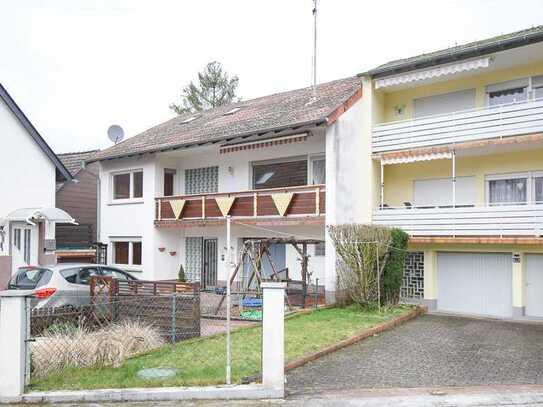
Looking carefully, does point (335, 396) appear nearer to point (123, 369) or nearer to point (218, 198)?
point (123, 369)

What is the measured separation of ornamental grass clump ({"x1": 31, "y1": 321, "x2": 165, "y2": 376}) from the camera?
9445mm

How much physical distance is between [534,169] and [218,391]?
530 inches

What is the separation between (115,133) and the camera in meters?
29.1

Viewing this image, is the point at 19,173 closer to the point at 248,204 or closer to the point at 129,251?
the point at 129,251

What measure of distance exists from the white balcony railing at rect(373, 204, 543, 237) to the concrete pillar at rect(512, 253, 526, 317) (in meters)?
1.00

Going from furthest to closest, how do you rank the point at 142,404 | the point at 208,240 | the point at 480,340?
the point at 208,240 → the point at 480,340 → the point at 142,404


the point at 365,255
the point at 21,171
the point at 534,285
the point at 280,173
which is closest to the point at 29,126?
the point at 21,171

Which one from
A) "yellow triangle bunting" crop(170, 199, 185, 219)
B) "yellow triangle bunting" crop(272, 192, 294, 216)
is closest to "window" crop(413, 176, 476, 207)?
"yellow triangle bunting" crop(272, 192, 294, 216)

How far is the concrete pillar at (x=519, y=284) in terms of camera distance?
16.8 m

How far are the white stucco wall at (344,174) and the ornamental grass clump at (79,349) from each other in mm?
8484

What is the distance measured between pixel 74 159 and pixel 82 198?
265 cm

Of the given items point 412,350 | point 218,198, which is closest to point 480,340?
point 412,350

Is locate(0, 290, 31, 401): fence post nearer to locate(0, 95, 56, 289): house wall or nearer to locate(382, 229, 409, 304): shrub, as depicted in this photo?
locate(382, 229, 409, 304): shrub

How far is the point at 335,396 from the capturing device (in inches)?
330
